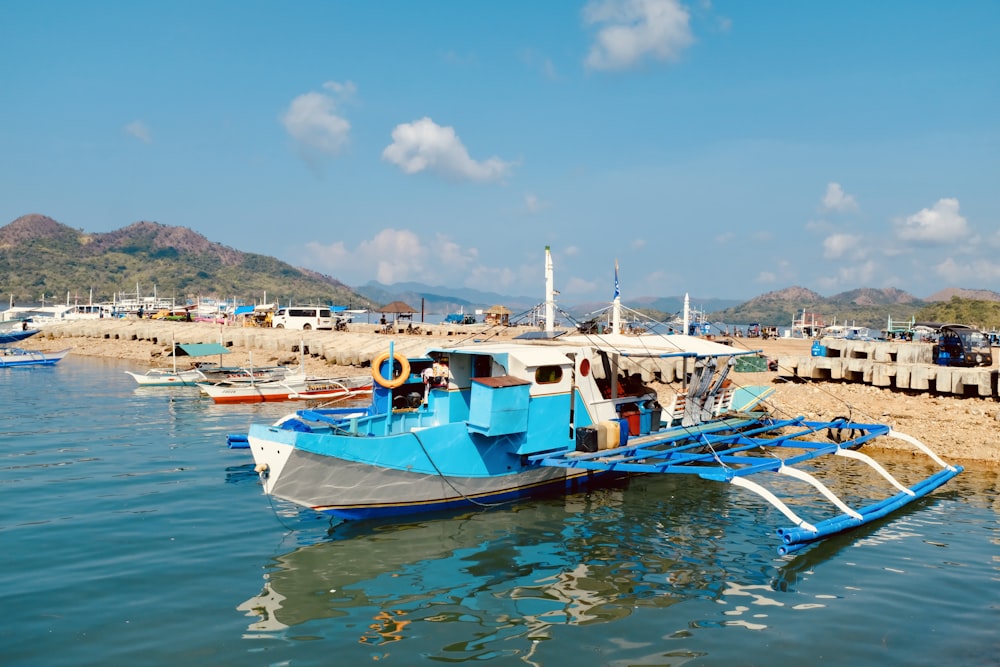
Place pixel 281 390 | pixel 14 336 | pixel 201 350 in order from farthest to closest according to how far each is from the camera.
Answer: pixel 14 336 → pixel 201 350 → pixel 281 390

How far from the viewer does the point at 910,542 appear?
13750 mm

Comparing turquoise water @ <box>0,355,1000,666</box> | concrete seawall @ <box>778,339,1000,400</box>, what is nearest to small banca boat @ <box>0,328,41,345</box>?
turquoise water @ <box>0,355,1000,666</box>

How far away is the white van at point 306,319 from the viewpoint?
6706 cm

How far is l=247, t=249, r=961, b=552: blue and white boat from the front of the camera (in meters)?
13.3

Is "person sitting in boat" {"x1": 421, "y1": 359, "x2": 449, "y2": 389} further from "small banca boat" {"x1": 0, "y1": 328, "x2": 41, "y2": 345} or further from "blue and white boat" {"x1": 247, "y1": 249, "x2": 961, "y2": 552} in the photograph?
"small banca boat" {"x1": 0, "y1": 328, "x2": 41, "y2": 345}

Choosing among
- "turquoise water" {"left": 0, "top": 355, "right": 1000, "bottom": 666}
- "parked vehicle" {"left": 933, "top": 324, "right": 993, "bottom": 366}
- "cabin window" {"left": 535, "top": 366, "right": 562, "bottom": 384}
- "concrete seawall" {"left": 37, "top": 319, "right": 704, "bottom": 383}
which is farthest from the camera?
"concrete seawall" {"left": 37, "top": 319, "right": 704, "bottom": 383}

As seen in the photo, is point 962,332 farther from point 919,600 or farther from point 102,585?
point 102,585

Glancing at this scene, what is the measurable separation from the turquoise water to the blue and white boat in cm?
73

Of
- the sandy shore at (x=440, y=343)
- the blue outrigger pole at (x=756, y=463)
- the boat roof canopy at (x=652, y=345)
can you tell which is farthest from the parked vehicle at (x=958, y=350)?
the boat roof canopy at (x=652, y=345)

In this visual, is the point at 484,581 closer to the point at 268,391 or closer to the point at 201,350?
the point at 268,391

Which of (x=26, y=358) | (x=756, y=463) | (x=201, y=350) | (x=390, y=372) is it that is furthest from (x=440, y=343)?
(x=26, y=358)

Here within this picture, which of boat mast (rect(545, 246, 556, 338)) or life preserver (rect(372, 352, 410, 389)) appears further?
boat mast (rect(545, 246, 556, 338))

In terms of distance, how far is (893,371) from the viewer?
27.2 m

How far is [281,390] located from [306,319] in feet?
116
